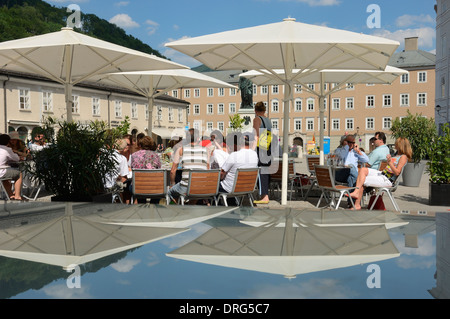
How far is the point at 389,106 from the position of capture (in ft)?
241

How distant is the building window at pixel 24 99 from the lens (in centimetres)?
3781

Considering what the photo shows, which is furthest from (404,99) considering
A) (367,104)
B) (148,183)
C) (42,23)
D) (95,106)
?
(148,183)

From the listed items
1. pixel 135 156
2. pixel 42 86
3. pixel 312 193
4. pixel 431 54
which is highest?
pixel 431 54

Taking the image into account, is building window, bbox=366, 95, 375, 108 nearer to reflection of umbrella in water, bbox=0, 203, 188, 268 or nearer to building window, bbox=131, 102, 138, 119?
building window, bbox=131, 102, 138, 119

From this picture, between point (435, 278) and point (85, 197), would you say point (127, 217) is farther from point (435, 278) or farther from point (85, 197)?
point (435, 278)

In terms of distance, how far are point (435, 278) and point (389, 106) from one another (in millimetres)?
74893

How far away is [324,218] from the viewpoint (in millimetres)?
4863

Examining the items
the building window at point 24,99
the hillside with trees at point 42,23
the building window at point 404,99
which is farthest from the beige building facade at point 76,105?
the building window at point 404,99

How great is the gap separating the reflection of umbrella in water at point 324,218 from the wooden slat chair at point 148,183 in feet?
7.54

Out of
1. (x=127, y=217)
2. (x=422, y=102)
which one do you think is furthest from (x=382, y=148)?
(x=422, y=102)

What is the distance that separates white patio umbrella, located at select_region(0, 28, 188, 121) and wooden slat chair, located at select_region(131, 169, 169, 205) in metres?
2.45

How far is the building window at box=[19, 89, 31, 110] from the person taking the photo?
124 ft

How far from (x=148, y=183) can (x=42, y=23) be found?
6761cm

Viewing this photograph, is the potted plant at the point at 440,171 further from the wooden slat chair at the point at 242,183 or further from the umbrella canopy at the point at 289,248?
the umbrella canopy at the point at 289,248
